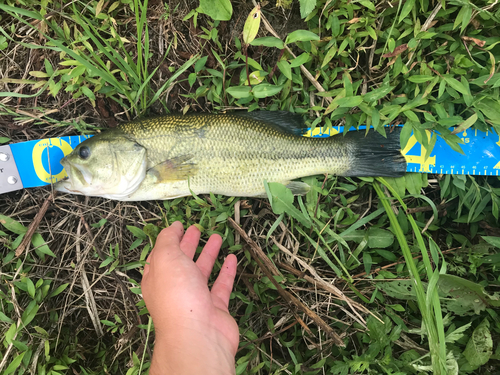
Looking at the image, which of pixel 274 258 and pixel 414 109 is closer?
pixel 414 109

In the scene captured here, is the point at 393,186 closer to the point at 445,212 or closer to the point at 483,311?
the point at 445,212

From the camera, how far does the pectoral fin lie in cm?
267

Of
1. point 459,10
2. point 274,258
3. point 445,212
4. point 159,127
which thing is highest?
point 459,10

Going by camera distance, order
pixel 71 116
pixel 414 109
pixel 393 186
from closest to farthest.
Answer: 1. pixel 414 109
2. pixel 393 186
3. pixel 71 116

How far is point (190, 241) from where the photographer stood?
2.60 metres

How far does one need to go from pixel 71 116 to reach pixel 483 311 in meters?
4.32

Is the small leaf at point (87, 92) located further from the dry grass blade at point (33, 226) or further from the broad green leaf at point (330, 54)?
the broad green leaf at point (330, 54)

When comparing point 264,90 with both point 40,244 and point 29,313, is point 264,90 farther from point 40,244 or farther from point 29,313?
point 29,313

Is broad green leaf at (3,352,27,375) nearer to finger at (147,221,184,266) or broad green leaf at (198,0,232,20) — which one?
finger at (147,221,184,266)

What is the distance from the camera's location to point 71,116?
296 cm

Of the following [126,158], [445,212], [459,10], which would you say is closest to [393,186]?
[445,212]

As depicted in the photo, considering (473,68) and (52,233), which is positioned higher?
(473,68)

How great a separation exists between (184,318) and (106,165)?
4.83 ft

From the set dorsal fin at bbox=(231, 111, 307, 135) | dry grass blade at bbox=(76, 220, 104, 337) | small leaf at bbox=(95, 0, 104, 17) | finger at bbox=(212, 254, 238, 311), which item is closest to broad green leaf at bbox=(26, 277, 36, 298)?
dry grass blade at bbox=(76, 220, 104, 337)
